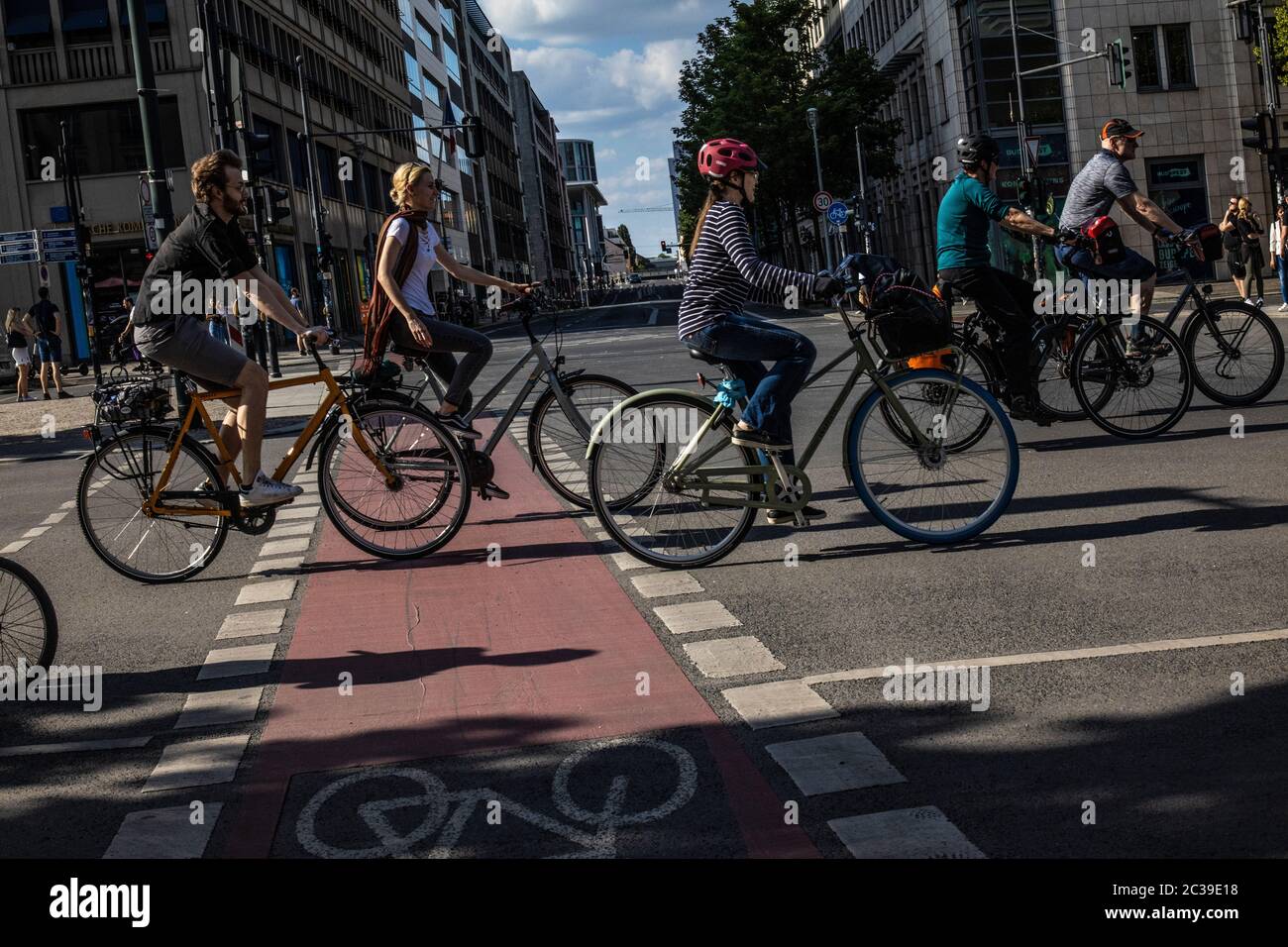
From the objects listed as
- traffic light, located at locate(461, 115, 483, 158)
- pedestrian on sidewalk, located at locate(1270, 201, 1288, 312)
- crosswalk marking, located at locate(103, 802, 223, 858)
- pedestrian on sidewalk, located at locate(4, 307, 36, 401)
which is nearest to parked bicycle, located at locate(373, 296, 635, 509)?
crosswalk marking, located at locate(103, 802, 223, 858)

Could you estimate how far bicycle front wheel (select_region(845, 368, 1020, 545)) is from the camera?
24.3 ft

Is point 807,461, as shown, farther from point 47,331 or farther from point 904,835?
point 47,331

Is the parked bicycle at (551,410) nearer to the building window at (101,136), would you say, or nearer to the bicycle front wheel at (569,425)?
the bicycle front wheel at (569,425)

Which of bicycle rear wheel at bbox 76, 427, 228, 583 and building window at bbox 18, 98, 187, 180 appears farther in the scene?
building window at bbox 18, 98, 187, 180

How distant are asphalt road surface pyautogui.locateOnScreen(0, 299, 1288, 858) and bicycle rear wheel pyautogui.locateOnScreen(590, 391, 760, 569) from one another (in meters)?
0.19

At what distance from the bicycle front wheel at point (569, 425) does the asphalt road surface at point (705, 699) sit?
342 mm

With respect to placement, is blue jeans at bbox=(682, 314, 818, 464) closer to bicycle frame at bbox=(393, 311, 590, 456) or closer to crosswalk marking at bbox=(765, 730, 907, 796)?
bicycle frame at bbox=(393, 311, 590, 456)

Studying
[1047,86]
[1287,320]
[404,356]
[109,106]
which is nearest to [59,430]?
[404,356]

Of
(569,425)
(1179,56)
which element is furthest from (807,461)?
(1179,56)

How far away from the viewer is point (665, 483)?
747 centimetres

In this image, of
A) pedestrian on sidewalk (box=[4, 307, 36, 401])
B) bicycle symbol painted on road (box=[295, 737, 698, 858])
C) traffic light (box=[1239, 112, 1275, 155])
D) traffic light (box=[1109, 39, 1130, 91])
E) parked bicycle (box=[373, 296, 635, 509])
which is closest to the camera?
bicycle symbol painted on road (box=[295, 737, 698, 858])

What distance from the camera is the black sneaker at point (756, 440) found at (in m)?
7.30

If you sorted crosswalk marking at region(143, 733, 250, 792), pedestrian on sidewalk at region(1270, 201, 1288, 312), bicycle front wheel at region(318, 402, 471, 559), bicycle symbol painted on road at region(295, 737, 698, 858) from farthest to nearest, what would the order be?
pedestrian on sidewalk at region(1270, 201, 1288, 312) < bicycle front wheel at region(318, 402, 471, 559) < crosswalk marking at region(143, 733, 250, 792) < bicycle symbol painted on road at region(295, 737, 698, 858)
